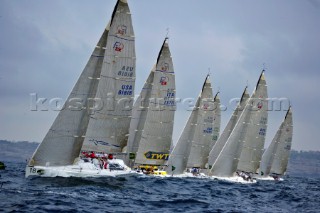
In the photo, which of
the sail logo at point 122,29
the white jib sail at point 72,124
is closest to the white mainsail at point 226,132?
the sail logo at point 122,29

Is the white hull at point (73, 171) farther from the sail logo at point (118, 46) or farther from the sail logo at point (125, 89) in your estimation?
the sail logo at point (118, 46)

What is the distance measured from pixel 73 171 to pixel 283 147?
5508cm

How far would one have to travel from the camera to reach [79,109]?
40781mm

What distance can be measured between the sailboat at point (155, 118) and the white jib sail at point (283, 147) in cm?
3465

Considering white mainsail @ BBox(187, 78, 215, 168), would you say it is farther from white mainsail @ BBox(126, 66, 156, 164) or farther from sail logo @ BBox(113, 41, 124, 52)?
sail logo @ BBox(113, 41, 124, 52)

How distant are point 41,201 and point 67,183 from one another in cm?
900

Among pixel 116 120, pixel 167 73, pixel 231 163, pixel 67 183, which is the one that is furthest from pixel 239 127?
pixel 67 183

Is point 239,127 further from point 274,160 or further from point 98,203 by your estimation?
point 98,203

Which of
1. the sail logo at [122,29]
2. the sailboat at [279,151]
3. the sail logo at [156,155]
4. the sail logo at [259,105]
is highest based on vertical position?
the sail logo at [122,29]

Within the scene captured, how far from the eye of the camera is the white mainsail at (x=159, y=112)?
5600cm

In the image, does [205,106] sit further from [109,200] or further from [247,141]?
[109,200]

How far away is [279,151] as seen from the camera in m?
87.7

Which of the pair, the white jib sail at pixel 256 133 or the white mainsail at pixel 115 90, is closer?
the white mainsail at pixel 115 90

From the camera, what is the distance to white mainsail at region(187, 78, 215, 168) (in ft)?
221
